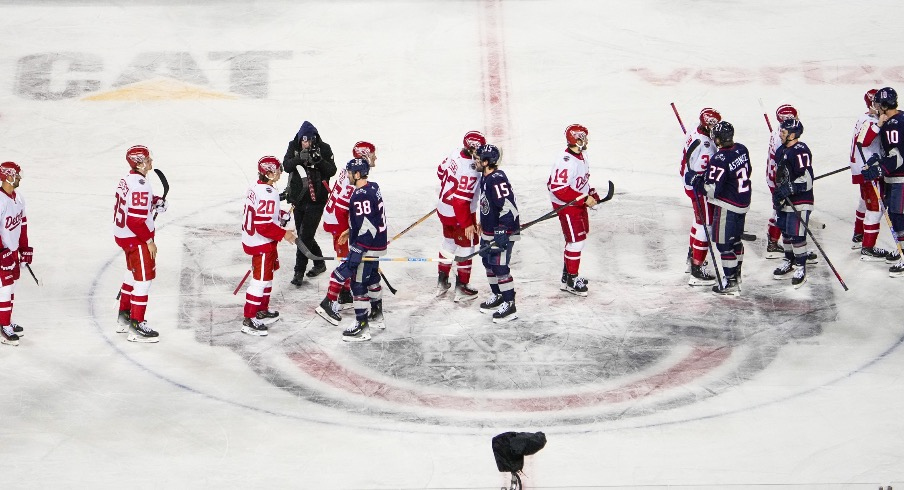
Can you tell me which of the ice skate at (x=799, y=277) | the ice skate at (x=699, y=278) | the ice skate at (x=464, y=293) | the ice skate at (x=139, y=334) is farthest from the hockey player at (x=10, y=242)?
the ice skate at (x=799, y=277)

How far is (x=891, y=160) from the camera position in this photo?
1347cm

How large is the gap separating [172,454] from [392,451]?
1592 mm

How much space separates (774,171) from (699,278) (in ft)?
4.14

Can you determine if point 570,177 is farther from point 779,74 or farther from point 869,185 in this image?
point 779,74

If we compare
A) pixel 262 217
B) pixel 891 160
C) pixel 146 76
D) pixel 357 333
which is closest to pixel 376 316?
pixel 357 333

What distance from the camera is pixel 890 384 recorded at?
11.5 metres

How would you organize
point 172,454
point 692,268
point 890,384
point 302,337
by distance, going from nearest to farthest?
point 172,454 < point 890,384 < point 302,337 < point 692,268

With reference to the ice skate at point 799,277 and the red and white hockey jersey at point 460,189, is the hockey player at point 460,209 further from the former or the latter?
the ice skate at point 799,277

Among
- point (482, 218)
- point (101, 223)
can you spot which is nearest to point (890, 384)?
point (482, 218)

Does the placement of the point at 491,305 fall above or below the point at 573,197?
below

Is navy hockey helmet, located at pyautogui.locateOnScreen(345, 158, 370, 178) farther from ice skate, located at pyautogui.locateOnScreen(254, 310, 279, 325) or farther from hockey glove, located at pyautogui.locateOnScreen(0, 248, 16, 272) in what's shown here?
hockey glove, located at pyautogui.locateOnScreen(0, 248, 16, 272)

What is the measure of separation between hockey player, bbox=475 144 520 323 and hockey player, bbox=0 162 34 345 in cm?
390

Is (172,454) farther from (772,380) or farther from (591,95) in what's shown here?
(591,95)

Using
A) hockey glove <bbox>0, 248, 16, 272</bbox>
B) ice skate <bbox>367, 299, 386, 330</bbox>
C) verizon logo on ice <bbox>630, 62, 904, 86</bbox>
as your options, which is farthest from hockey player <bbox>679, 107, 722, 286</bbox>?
hockey glove <bbox>0, 248, 16, 272</bbox>
